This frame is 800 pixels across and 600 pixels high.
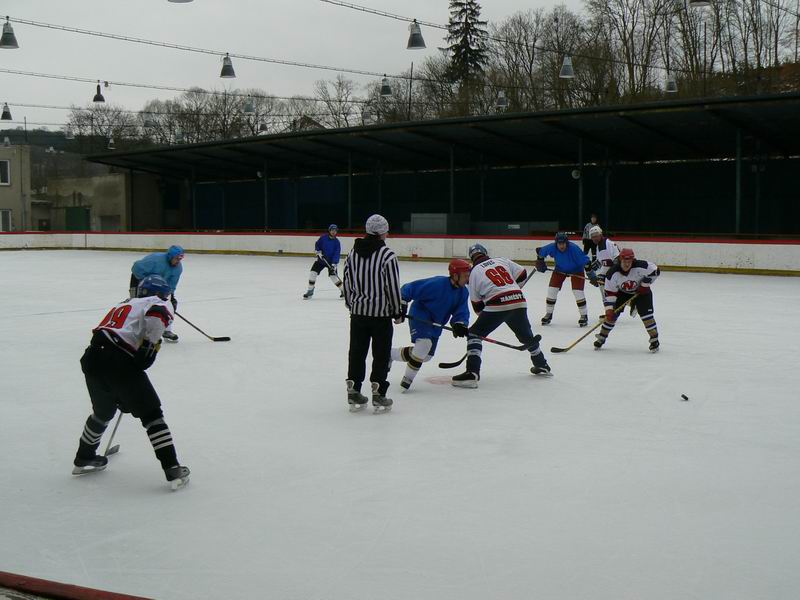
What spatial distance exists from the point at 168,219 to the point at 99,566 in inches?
1484

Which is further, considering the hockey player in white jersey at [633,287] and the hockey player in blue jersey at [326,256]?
the hockey player in blue jersey at [326,256]

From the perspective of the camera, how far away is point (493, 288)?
6770 millimetres

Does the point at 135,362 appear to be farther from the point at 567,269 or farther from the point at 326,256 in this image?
the point at 326,256

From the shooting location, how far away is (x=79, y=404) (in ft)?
20.0

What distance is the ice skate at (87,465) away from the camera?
4.41m

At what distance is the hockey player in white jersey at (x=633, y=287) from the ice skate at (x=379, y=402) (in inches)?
138

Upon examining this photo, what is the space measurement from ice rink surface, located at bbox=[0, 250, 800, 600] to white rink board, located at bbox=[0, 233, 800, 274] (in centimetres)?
1114

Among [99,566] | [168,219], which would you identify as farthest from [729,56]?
[99,566]

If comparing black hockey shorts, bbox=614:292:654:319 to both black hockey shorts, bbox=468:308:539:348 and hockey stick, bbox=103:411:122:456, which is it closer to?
black hockey shorts, bbox=468:308:539:348

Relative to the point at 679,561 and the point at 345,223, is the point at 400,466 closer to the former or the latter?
the point at 679,561

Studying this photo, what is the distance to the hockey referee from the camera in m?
5.71

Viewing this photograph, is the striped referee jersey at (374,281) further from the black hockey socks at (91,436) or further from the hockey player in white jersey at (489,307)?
the black hockey socks at (91,436)

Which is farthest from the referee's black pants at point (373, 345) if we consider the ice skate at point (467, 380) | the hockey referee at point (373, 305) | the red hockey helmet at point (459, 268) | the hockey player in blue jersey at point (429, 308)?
the ice skate at point (467, 380)

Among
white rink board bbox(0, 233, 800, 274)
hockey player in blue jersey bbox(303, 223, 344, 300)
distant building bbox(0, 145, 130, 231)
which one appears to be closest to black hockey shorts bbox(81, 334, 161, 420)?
hockey player in blue jersey bbox(303, 223, 344, 300)
